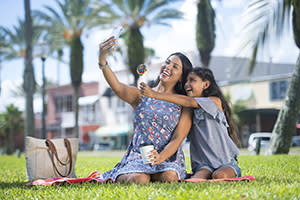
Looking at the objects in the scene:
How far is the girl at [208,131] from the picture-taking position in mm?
4242

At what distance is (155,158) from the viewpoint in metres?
3.80

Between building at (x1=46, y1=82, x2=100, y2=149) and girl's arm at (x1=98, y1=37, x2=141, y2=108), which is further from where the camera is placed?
building at (x1=46, y1=82, x2=100, y2=149)

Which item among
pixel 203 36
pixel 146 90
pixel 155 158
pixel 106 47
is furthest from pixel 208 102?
pixel 203 36

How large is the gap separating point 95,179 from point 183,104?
133 centimetres

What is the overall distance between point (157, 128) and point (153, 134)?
0.08m

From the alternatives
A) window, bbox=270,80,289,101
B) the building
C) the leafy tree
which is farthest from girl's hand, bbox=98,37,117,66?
the building

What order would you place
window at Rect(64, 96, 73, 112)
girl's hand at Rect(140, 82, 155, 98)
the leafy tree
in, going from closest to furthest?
1. girl's hand at Rect(140, 82, 155, 98)
2. the leafy tree
3. window at Rect(64, 96, 73, 112)

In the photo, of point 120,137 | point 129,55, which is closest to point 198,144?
point 129,55

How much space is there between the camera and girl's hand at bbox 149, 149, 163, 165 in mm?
3684

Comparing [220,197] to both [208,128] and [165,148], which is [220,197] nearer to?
[165,148]

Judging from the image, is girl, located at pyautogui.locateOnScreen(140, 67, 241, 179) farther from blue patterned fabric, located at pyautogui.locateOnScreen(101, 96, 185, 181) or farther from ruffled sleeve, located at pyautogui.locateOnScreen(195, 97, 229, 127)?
blue patterned fabric, located at pyautogui.locateOnScreen(101, 96, 185, 181)

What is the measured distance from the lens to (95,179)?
435 centimetres

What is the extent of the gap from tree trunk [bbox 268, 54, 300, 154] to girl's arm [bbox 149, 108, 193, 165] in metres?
6.47

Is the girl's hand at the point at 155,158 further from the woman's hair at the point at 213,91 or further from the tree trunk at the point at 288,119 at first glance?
the tree trunk at the point at 288,119
